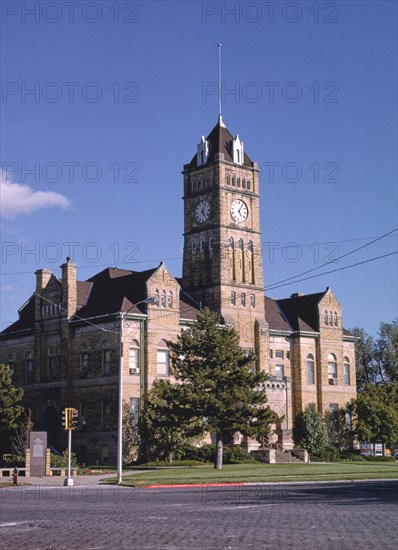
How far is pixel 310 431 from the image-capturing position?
243 feet

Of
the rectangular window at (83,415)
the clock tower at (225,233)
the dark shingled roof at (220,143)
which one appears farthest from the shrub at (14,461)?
the dark shingled roof at (220,143)

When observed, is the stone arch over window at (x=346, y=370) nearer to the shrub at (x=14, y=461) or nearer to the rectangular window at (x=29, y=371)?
the rectangular window at (x=29, y=371)

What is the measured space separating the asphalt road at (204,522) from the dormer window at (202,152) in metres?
52.1

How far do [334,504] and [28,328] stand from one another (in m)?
53.2

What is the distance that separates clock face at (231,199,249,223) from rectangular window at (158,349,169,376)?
15.4 m

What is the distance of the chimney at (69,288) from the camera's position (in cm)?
6812

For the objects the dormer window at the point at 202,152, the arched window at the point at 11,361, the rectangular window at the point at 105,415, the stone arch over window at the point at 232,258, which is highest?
the dormer window at the point at 202,152

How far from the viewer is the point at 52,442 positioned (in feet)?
225

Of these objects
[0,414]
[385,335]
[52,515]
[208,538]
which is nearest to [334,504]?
[52,515]

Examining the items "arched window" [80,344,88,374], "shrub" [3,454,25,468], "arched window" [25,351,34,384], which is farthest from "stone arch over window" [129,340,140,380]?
"arched window" [25,351,34,384]

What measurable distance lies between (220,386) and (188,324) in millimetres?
14184

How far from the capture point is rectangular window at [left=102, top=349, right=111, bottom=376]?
216 ft

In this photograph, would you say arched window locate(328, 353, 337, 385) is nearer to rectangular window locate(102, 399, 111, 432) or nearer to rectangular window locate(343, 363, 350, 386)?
rectangular window locate(343, 363, 350, 386)

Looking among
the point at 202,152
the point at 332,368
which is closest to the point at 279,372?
the point at 332,368
